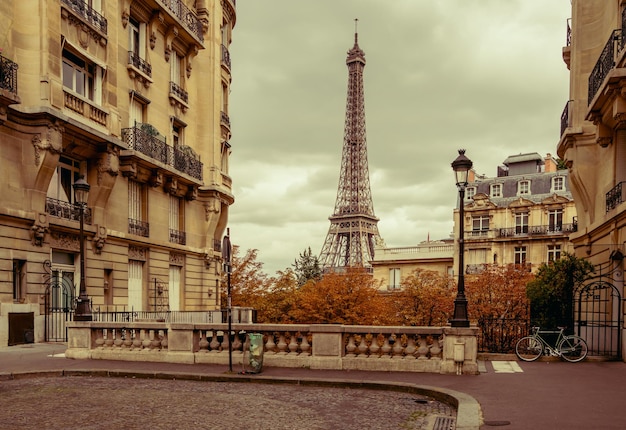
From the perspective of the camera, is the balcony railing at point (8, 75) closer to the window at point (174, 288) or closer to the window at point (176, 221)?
the window at point (176, 221)

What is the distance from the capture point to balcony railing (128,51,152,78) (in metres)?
26.5

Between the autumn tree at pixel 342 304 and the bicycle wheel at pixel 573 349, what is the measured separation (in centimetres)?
2842

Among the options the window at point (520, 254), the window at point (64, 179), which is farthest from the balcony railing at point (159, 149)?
the window at point (520, 254)

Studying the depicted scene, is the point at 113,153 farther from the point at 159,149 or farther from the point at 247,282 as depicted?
the point at 247,282

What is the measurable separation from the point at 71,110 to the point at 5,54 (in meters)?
3.17

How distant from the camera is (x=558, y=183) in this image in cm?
6322

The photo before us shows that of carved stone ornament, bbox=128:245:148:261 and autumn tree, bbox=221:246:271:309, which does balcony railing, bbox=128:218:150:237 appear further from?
autumn tree, bbox=221:246:271:309

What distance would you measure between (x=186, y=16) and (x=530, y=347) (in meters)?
25.7

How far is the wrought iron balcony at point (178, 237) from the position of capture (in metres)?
30.7

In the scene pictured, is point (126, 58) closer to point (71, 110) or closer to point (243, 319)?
point (71, 110)

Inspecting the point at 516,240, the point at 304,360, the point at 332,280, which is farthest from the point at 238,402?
the point at 516,240

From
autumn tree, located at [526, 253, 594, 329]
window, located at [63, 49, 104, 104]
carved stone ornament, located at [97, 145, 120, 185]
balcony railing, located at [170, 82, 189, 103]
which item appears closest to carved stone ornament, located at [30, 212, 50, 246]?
carved stone ornament, located at [97, 145, 120, 185]

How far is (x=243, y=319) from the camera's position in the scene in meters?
30.0

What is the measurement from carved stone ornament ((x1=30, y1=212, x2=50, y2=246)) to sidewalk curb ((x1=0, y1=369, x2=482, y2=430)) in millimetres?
7801
